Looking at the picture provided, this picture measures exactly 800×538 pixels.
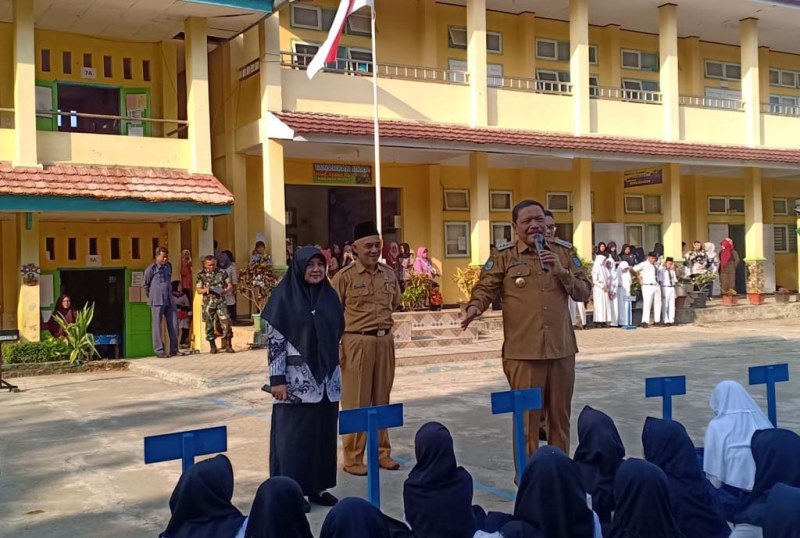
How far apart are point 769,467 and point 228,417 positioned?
237 inches

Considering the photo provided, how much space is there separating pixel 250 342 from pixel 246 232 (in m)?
2.50

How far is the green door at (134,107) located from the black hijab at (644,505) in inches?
542

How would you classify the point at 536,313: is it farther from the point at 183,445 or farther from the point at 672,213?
the point at 672,213

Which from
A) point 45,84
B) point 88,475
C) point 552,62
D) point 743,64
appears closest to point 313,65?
point 45,84

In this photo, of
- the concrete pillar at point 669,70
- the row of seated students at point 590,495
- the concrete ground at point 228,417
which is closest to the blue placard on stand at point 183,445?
the row of seated students at point 590,495

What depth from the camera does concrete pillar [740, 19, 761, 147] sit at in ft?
64.1

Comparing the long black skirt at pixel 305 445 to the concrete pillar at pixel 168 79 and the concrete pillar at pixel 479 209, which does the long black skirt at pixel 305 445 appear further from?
the concrete pillar at pixel 479 209

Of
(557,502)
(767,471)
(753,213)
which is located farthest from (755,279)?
(557,502)

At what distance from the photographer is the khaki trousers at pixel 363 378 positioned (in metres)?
5.98

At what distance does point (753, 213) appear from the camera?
2008 centimetres

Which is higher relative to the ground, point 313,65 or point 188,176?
point 313,65

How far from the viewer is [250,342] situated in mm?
13820

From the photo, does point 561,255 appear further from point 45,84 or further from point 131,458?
point 45,84

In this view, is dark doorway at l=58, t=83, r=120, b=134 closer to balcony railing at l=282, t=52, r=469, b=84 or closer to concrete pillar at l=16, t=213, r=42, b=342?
concrete pillar at l=16, t=213, r=42, b=342
